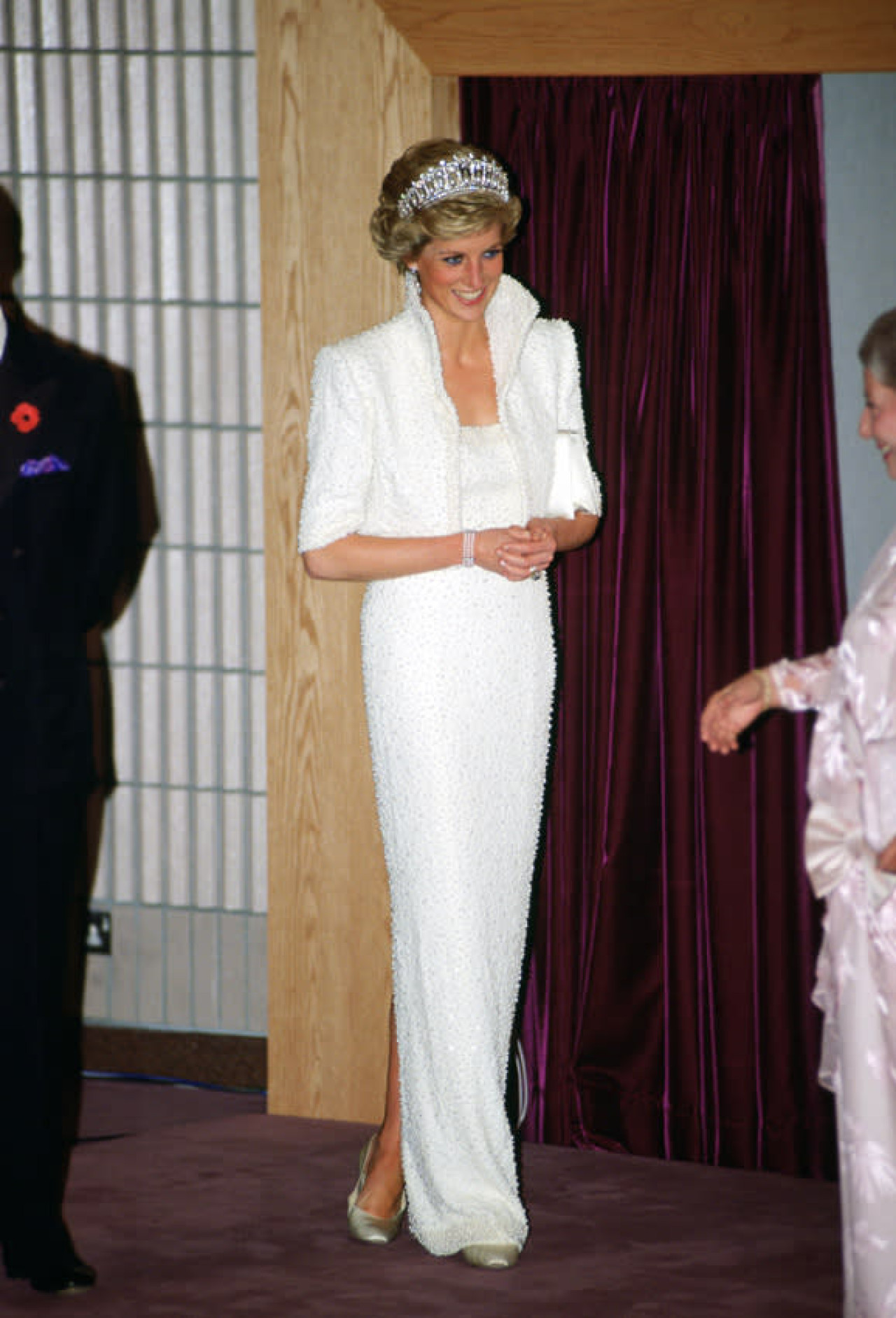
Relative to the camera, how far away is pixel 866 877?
228cm

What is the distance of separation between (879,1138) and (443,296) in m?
1.48

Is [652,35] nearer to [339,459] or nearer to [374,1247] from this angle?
[339,459]

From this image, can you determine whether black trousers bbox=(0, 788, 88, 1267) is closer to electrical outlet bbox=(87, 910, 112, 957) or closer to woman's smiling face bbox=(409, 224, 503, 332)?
woman's smiling face bbox=(409, 224, 503, 332)

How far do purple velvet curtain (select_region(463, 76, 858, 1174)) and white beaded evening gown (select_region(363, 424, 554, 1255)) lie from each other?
456 mm

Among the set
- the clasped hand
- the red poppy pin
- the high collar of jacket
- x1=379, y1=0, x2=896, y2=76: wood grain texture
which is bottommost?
the clasped hand

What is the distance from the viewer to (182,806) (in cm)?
385

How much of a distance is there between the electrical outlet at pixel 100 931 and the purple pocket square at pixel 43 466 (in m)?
1.54

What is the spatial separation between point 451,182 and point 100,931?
6.62 ft

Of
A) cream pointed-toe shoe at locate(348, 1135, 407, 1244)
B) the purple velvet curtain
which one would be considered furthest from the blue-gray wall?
cream pointed-toe shoe at locate(348, 1135, 407, 1244)

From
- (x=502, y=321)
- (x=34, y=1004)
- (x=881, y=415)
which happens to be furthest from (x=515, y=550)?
(x=34, y=1004)

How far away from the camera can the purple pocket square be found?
264 centimetres

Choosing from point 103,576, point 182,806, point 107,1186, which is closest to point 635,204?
point 103,576

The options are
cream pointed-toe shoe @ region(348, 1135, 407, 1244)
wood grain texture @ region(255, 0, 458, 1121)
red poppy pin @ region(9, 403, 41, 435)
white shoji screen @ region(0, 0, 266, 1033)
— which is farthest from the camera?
white shoji screen @ region(0, 0, 266, 1033)

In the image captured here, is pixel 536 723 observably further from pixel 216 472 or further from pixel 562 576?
pixel 216 472
